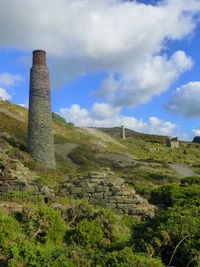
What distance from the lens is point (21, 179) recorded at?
13.1m

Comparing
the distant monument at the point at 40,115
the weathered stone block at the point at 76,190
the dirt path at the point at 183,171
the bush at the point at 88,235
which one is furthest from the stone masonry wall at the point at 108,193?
the dirt path at the point at 183,171

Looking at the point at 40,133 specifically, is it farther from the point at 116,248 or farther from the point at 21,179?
the point at 116,248

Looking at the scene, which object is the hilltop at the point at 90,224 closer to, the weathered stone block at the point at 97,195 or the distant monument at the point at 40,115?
the weathered stone block at the point at 97,195

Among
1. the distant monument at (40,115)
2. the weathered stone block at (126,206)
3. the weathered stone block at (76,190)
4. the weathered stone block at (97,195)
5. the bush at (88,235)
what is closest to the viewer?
the bush at (88,235)

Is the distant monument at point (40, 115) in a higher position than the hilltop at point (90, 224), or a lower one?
higher

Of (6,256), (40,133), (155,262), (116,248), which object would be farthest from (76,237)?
(40,133)

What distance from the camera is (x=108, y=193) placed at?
12.8 meters

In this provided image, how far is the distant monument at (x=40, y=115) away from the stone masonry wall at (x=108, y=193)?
391 inches

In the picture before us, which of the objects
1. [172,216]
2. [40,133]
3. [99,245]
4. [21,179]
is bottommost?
[99,245]

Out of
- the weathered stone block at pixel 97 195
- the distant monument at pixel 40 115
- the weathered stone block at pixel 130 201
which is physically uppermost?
the distant monument at pixel 40 115

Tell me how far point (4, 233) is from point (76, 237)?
1781 millimetres

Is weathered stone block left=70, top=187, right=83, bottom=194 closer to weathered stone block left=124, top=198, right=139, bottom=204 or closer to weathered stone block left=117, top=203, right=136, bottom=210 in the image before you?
weathered stone block left=117, top=203, right=136, bottom=210

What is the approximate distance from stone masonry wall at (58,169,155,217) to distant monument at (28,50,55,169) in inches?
391

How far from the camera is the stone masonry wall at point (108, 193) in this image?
12359 millimetres
